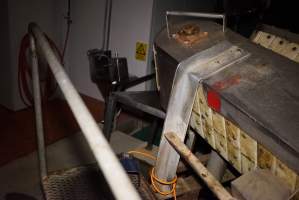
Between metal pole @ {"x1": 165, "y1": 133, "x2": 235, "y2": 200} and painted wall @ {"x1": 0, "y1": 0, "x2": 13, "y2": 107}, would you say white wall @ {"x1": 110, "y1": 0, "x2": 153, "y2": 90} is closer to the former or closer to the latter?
painted wall @ {"x1": 0, "y1": 0, "x2": 13, "y2": 107}

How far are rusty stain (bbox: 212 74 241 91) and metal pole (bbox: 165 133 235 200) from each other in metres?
0.22

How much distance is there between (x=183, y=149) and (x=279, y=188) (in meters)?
0.30

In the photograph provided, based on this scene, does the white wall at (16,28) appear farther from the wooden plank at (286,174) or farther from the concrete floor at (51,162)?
the wooden plank at (286,174)

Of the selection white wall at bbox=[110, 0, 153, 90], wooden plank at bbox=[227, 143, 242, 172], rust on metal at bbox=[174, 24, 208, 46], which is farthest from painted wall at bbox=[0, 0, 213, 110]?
wooden plank at bbox=[227, 143, 242, 172]

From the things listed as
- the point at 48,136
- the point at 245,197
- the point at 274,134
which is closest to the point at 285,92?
the point at 274,134

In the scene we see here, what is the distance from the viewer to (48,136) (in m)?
2.38

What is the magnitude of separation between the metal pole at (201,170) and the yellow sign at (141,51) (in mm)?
1566

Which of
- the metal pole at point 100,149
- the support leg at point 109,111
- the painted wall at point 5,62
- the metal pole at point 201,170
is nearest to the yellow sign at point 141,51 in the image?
the support leg at point 109,111

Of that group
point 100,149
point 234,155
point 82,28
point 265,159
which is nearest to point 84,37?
point 82,28

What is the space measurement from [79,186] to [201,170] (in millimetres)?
668

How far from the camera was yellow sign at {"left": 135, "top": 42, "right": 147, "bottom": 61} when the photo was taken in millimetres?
2453

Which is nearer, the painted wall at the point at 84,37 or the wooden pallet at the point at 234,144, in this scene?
the wooden pallet at the point at 234,144

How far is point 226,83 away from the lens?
87cm

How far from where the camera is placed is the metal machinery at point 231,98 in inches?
28.1
